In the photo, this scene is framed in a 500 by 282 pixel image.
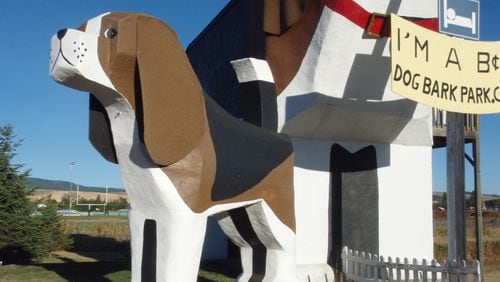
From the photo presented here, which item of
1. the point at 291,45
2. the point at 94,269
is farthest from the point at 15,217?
the point at 291,45

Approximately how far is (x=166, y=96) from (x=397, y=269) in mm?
3774

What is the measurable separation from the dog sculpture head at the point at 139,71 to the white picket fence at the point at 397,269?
129 inches

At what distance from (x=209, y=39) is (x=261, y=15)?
3.61 metres

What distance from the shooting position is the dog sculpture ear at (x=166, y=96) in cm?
397

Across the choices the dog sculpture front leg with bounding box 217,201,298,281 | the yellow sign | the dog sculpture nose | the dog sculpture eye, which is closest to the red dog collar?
the yellow sign

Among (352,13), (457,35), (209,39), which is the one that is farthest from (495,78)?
(209,39)

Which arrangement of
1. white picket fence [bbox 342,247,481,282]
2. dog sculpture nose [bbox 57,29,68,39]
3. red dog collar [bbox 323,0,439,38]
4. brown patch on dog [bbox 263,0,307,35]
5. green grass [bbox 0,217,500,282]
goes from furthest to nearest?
green grass [bbox 0,217,500,282] < brown patch on dog [bbox 263,0,307,35] < red dog collar [bbox 323,0,439,38] < white picket fence [bbox 342,247,481,282] < dog sculpture nose [bbox 57,29,68,39]

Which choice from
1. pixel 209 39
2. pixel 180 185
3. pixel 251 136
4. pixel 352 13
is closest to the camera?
pixel 180 185

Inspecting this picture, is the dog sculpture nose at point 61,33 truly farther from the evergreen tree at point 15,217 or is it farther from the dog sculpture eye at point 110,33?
the evergreen tree at point 15,217

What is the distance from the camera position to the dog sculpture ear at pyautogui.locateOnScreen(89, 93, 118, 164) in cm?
436

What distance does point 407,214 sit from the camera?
8234mm

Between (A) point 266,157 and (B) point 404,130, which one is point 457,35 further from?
(A) point 266,157

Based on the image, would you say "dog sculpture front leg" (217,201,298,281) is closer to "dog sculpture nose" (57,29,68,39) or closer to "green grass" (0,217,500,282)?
"green grass" (0,217,500,282)

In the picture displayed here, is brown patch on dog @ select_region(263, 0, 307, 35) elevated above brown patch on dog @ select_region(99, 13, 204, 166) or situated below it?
above
